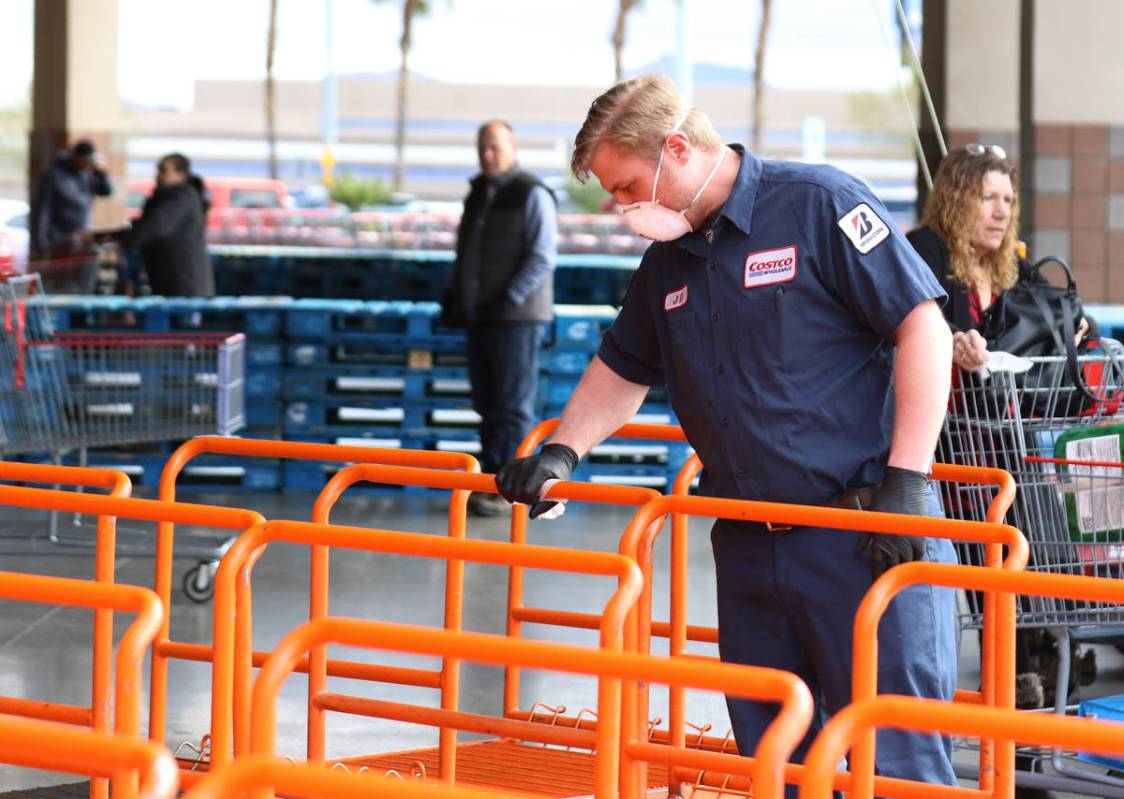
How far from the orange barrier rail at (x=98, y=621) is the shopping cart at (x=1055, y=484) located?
2.58 m

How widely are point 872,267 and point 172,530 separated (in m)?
1.94

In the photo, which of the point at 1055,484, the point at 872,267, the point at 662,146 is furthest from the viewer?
the point at 1055,484

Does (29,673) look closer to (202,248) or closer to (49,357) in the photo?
(49,357)

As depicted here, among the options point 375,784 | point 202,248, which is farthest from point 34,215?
point 375,784

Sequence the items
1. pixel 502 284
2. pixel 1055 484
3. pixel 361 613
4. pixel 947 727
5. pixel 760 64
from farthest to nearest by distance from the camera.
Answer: pixel 760 64 < pixel 502 284 < pixel 361 613 < pixel 1055 484 < pixel 947 727

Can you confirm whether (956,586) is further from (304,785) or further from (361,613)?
(361,613)

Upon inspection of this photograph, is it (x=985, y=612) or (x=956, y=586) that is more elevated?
(x=956, y=586)

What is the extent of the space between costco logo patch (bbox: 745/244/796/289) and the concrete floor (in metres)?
2.70

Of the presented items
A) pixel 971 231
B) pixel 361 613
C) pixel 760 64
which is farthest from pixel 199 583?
pixel 760 64

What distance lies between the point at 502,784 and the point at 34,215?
44.6 feet

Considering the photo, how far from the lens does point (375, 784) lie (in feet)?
6.61

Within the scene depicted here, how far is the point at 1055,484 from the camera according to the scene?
16.6 ft

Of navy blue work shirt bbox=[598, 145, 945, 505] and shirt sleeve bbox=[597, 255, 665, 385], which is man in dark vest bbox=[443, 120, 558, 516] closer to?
shirt sleeve bbox=[597, 255, 665, 385]

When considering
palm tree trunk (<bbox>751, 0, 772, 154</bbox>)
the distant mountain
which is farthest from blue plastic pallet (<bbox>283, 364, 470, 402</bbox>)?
the distant mountain
